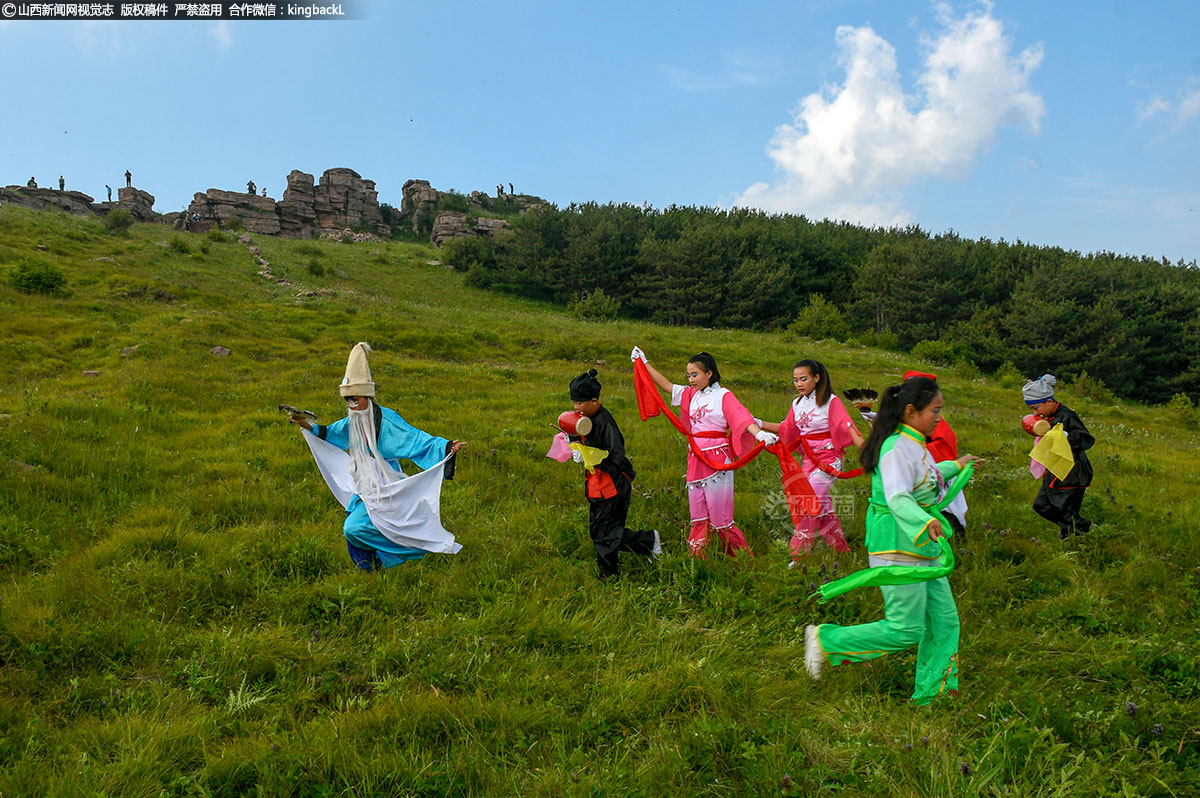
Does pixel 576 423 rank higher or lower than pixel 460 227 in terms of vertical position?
lower

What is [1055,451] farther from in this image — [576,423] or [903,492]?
[576,423]

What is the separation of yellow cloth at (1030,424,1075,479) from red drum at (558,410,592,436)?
4380 millimetres

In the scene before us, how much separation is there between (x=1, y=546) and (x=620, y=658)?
5.84m

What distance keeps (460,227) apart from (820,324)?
45706mm

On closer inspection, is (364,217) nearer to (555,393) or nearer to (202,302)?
(202,302)

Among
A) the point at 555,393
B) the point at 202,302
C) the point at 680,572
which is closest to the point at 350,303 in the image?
the point at 202,302

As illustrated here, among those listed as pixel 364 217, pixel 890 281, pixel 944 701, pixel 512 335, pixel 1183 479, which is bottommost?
pixel 944 701

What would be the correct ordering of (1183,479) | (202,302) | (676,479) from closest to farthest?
1. (676,479)
2. (1183,479)
3. (202,302)

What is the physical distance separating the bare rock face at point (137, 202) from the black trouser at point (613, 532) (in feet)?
280

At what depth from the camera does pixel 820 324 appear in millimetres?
43250

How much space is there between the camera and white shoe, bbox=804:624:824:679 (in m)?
4.23

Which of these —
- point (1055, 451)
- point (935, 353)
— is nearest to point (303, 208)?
point (935, 353)

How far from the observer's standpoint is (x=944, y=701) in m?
3.92

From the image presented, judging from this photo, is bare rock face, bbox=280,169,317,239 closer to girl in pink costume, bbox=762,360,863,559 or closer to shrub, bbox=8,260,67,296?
shrub, bbox=8,260,67,296
